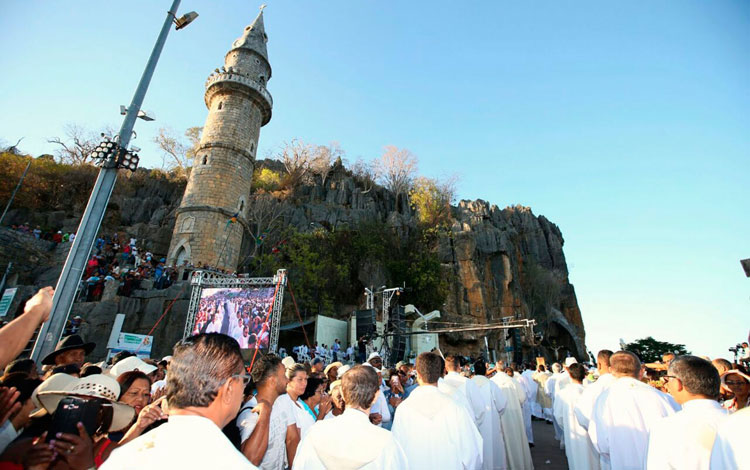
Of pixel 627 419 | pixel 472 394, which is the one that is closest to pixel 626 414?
pixel 627 419

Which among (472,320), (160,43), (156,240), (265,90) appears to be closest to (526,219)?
(472,320)

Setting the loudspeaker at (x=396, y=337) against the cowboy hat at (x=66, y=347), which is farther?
the loudspeaker at (x=396, y=337)

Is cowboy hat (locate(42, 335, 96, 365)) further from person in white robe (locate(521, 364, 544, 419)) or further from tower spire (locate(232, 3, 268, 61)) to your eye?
tower spire (locate(232, 3, 268, 61))

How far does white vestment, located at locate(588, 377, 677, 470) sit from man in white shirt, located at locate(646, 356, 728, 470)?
1.30m

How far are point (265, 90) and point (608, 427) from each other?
1138 inches

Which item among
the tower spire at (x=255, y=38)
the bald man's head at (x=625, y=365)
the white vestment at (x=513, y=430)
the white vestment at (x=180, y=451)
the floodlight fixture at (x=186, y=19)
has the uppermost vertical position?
the tower spire at (x=255, y=38)

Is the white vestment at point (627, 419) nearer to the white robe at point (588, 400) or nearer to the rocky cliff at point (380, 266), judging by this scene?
the white robe at point (588, 400)

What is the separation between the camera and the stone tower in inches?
890

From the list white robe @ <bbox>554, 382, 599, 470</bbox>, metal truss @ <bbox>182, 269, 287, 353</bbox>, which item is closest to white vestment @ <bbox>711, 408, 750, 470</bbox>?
white robe @ <bbox>554, 382, 599, 470</bbox>

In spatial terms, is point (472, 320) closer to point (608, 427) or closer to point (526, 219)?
point (526, 219)

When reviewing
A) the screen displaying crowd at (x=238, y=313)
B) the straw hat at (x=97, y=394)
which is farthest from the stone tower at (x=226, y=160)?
the straw hat at (x=97, y=394)

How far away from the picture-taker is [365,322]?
2114cm

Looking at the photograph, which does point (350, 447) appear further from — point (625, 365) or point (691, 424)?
point (625, 365)

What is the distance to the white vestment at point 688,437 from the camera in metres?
2.77
